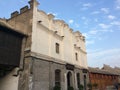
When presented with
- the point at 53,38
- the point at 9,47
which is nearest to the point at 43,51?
the point at 53,38

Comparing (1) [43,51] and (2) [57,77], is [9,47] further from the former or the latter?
(2) [57,77]

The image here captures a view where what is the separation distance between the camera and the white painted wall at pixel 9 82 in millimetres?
13217

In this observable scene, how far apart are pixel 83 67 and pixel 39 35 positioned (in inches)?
481

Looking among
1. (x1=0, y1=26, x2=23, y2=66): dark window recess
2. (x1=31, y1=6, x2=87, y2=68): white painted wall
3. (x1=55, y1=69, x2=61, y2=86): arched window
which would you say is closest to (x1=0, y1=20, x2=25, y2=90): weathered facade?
(x1=0, y1=26, x2=23, y2=66): dark window recess

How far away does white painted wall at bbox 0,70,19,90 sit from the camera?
13.2 m

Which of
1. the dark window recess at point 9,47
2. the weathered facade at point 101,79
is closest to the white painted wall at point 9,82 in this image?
the dark window recess at point 9,47

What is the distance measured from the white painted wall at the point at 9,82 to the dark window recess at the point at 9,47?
1.27 meters

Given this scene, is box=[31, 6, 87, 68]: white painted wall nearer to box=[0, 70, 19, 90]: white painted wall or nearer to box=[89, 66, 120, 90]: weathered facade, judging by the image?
box=[0, 70, 19, 90]: white painted wall

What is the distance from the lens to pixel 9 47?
1294 cm

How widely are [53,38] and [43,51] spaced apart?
111 inches

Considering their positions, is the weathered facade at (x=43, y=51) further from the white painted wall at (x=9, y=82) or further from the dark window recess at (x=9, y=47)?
the dark window recess at (x=9, y=47)

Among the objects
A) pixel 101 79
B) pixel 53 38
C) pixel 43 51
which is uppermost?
pixel 53 38

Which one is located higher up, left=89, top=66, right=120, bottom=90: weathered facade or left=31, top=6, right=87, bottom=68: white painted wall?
left=31, top=6, right=87, bottom=68: white painted wall

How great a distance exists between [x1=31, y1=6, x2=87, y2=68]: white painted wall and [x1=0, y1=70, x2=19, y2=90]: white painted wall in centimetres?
302
